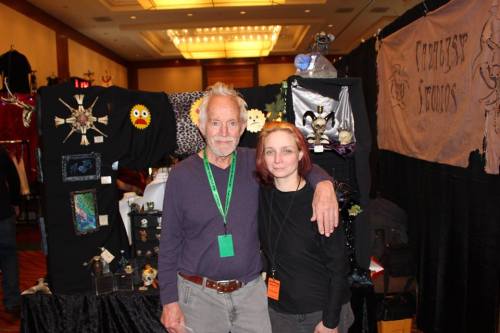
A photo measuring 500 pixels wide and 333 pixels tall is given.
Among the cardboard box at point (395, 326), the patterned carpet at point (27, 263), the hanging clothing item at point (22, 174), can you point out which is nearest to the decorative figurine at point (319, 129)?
the cardboard box at point (395, 326)

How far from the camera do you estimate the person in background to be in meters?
2.98

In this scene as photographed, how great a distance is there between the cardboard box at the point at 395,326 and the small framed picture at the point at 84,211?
76.8 inches

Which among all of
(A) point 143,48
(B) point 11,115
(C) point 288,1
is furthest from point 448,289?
(A) point 143,48

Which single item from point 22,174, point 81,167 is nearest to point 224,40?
point 22,174

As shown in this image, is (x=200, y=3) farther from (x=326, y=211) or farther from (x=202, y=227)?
(x=326, y=211)

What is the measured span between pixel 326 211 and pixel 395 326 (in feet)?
5.44

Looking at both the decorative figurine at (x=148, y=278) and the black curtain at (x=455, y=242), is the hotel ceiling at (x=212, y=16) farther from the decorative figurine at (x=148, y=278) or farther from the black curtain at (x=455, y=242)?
the decorative figurine at (x=148, y=278)

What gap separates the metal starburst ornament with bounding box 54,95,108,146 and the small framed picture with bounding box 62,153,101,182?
9 centimetres

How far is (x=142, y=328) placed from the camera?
2.27m

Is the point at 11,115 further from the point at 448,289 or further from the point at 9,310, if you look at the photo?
the point at 448,289

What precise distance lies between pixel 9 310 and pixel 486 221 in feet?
11.6

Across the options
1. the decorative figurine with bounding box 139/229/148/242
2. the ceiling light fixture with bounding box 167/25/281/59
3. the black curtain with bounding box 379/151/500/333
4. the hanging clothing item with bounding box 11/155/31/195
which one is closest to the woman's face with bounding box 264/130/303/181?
the decorative figurine with bounding box 139/229/148/242

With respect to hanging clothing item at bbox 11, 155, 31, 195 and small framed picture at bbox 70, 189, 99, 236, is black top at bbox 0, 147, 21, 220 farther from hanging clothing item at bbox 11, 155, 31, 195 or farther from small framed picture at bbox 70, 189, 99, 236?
hanging clothing item at bbox 11, 155, 31, 195

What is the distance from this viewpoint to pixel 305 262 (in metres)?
1.45
